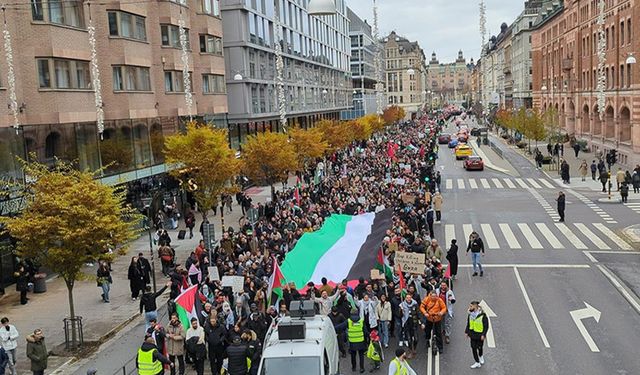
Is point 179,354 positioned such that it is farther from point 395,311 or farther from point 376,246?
point 376,246

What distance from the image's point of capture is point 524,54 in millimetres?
124938

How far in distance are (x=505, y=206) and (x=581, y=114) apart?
154 feet

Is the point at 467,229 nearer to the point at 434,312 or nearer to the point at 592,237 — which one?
the point at 592,237

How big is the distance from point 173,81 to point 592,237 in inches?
999

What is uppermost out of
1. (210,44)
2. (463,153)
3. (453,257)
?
(210,44)

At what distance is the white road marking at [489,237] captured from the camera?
3041cm

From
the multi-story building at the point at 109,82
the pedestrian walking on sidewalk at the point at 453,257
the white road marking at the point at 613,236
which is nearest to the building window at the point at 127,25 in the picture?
the multi-story building at the point at 109,82

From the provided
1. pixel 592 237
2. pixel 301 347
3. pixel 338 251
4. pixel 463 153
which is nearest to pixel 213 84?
pixel 338 251

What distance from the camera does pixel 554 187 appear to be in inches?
1966

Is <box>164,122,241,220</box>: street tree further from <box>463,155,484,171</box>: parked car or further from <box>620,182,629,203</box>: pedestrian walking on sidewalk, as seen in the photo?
<box>463,155,484,171</box>: parked car

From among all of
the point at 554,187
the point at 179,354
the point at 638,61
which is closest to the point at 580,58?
the point at 638,61

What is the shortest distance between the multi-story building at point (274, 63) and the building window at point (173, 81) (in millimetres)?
7011

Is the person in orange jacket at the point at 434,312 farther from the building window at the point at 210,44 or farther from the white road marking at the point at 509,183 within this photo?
the white road marking at the point at 509,183

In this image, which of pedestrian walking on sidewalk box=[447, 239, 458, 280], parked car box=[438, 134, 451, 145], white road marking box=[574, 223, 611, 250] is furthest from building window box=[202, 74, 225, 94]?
parked car box=[438, 134, 451, 145]
